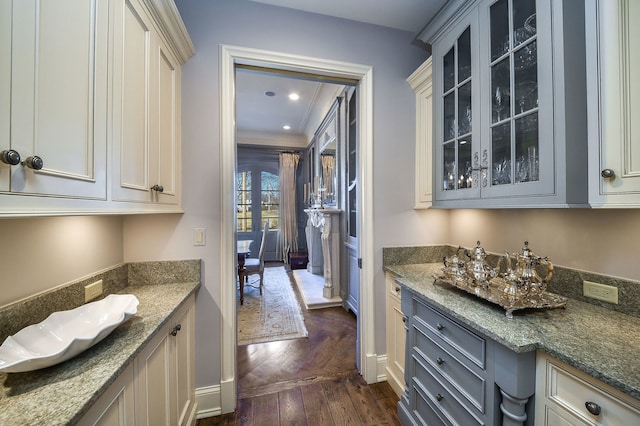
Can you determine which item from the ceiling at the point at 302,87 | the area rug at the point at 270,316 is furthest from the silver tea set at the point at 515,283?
the area rug at the point at 270,316

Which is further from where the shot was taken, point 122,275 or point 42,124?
point 122,275

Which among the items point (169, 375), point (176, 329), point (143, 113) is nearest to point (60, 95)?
point (143, 113)

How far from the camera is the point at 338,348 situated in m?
2.46

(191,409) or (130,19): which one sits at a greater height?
(130,19)

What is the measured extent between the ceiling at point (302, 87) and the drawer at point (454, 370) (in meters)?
2.12

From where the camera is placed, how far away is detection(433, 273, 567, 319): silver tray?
1.11 metres

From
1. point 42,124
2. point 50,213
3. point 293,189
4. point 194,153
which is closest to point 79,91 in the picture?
point 42,124

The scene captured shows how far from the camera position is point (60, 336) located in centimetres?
91

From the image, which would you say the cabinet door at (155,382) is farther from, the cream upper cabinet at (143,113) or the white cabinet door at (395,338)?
the white cabinet door at (395,338)

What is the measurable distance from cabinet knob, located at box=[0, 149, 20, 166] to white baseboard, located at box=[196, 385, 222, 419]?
1.72 metres

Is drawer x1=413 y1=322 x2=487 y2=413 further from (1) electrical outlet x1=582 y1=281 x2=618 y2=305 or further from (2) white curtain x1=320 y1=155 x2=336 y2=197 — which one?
(2) white curtain x1=320 y1=155 x2=336 y2=197

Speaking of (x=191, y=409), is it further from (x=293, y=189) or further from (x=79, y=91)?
(x=293, y=189)

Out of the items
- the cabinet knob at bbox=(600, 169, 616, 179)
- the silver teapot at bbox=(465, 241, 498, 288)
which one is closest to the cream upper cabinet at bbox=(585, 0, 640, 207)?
the cabinet knob at bbox=(600, 169, 616, 179)

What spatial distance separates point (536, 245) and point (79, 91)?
224 centimetres
